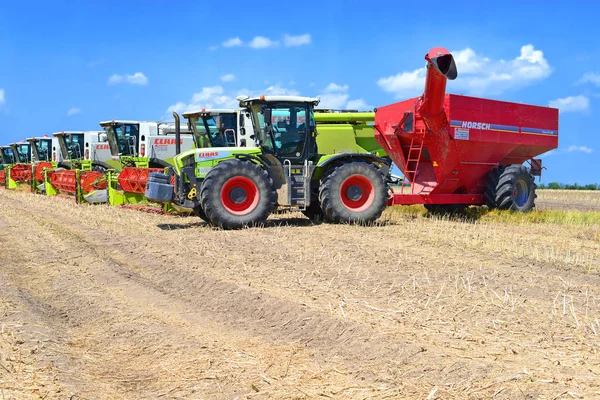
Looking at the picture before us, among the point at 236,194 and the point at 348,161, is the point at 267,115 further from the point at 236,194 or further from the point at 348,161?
the point at 348,161

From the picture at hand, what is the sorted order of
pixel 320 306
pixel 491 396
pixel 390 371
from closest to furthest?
→ 1. pixel 491 396
2. pixel 390 371
3. pixel 320 306

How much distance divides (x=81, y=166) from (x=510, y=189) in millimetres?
14878

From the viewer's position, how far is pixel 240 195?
441 inches

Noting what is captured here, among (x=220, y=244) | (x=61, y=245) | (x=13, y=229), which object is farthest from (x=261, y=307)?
(x=13, y=229)

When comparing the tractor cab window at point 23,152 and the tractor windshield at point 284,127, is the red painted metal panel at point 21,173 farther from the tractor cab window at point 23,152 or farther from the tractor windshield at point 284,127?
the tractor windshield at point 284,127

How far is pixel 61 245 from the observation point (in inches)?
388

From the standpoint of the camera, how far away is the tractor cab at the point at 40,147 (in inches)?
1126

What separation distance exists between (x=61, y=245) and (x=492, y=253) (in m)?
5.99

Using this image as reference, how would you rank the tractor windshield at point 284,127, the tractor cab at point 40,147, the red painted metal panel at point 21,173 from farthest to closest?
the tractor cab at point 40,147 → the red painted metal panel at point 21,173 → the tractor windshield at point 284,127

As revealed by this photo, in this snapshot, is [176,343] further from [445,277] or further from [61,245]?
[61,245]

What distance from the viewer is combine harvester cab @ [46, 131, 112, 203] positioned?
686 inches

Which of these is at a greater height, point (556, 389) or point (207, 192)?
point (207, 192)

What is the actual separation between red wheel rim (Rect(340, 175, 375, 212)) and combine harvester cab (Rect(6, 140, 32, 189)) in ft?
53.6

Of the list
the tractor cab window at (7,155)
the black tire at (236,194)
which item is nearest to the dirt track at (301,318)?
the black tire at (236,194)
